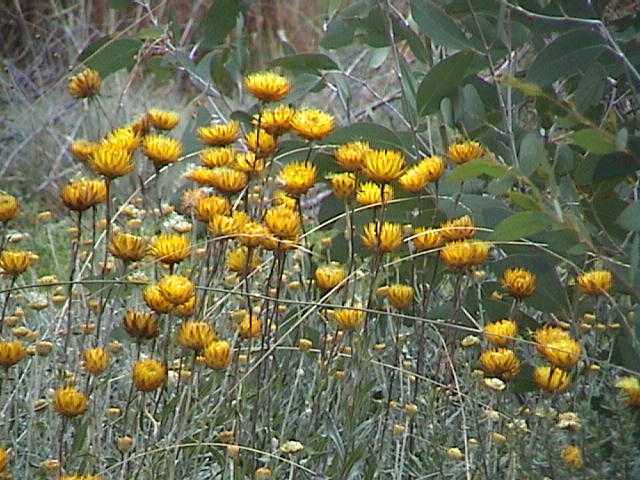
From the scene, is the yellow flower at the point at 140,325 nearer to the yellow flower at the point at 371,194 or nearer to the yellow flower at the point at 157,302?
the yellow flower at the point at 157,302

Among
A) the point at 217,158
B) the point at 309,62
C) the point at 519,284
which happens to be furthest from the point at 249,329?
the point at 309,62

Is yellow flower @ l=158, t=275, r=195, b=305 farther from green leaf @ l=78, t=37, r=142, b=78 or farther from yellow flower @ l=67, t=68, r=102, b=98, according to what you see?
green leaf @ l=78, t=37, r=142, b=78

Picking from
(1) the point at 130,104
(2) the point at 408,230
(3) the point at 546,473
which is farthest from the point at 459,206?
(1) the point at 130,104

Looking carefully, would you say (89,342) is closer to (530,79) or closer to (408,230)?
(408,230)

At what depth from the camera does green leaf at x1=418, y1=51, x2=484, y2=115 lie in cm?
234

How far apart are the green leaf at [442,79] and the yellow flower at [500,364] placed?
620 mm

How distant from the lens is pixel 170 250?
1938 millimetres

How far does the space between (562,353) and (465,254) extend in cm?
23

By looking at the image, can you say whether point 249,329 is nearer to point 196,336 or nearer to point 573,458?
point 196,336

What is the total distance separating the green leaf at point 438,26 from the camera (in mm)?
2291

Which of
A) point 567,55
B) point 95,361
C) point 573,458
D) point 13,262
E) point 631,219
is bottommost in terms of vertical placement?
point 573,458

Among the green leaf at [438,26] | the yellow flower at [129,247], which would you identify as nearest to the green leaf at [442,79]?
the green leaf at [438,26]

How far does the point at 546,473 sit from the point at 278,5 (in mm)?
6533

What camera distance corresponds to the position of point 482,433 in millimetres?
2277
